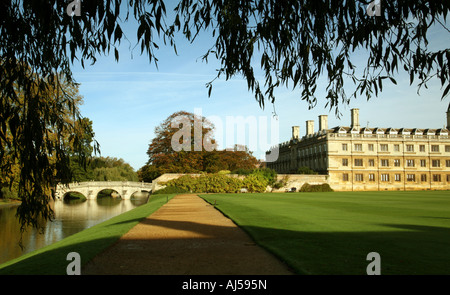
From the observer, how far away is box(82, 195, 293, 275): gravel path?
5941 millimetres

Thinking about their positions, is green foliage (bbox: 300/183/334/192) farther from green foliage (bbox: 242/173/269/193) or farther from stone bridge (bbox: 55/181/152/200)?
stone bridge (bbox: 55/181/152/200)

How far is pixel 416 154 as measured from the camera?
58375 mm

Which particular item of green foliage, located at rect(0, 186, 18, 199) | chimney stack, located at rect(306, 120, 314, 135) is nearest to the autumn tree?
green foliage, located at rect(0, 186, 18, 199)

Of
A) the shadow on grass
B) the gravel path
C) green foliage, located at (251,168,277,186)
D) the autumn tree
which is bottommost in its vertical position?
the gravel path

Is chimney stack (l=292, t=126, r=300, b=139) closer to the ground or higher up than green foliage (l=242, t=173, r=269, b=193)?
higher up

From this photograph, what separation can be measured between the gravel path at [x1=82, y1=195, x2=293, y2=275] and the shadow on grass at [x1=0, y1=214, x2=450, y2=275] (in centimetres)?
9

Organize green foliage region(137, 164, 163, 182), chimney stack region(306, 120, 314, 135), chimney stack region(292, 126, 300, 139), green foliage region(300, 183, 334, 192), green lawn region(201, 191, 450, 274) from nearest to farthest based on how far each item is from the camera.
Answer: green lawn region(201, 191, 450, 274) → green foliage region(137, 164, 163, 182) → green foliage region(300, 183, 334, 192) → chimney stack region(306, 120, 314, 135) → chimney stack region(292, 126, 300, 139)

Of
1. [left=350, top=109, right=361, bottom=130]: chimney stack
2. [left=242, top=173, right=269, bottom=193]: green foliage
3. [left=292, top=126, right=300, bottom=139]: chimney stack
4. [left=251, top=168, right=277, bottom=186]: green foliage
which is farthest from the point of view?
[left=292, top=126, right=300, bottom=139]: chimney stack

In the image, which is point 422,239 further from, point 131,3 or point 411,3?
point 131,3

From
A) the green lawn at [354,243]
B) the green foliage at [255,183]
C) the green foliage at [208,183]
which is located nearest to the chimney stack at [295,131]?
the green foliage at [255,183]

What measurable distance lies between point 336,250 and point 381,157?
54.6m

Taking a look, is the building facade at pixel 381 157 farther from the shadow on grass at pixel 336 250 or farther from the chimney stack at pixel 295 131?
the shadow on grass at pixel 336 250

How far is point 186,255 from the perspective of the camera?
23.5 ft

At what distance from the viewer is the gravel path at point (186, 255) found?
5941 mm
